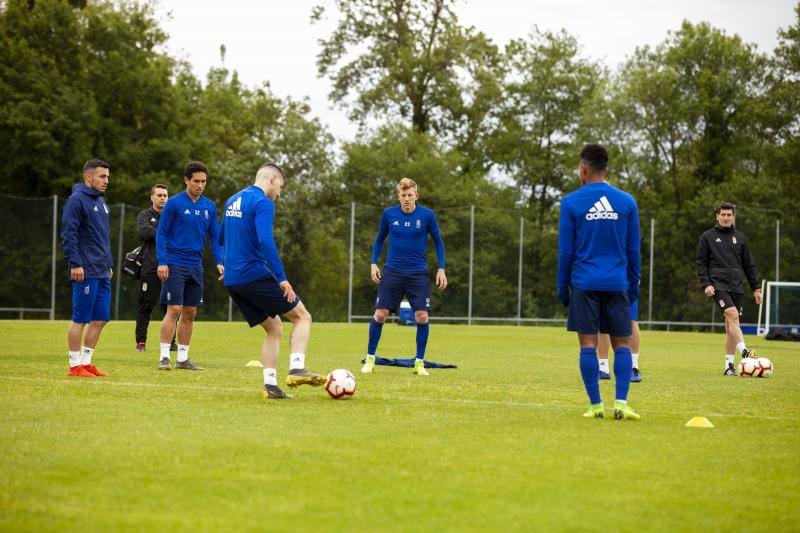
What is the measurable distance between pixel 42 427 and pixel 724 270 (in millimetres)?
10038

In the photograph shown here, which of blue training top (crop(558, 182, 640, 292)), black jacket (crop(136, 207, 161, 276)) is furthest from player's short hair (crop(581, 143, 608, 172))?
black jacket (crop(136, 207, 161, 276))

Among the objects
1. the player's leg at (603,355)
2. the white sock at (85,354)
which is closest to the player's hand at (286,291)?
the white sock at (85,354)

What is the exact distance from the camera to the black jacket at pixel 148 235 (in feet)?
49.1

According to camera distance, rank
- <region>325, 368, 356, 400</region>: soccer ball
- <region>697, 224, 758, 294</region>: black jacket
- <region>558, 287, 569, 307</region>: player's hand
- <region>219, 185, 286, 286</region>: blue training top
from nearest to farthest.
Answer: <region>558, 287, 569, 307</region>: player's hand < <region>219, 185, 286, 286</region>: blue training top < <region>325, 368, 356, 400</region>: soccer ball < <region>697, 224, 758, 294</region>: black jacket

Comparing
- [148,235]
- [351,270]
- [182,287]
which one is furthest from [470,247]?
[182,287]

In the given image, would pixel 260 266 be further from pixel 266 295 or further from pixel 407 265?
pixel 407 265

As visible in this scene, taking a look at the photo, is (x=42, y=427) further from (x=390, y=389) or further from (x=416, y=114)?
(x=416, y=114)

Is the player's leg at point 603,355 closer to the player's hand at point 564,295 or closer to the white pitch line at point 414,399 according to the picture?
the white pitch line at point 414,399

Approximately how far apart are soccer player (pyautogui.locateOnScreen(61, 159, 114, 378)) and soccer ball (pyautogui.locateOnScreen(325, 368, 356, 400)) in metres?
2.96

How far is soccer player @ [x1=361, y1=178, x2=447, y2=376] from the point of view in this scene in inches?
496

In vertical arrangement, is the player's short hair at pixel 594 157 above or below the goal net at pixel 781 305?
above

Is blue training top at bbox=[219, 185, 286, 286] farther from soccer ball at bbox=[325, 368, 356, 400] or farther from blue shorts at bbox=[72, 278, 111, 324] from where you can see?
blue shorts at bbox=[72, 278, 111, 324]

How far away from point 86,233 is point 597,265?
5.59m

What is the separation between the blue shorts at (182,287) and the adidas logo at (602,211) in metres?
5.87
